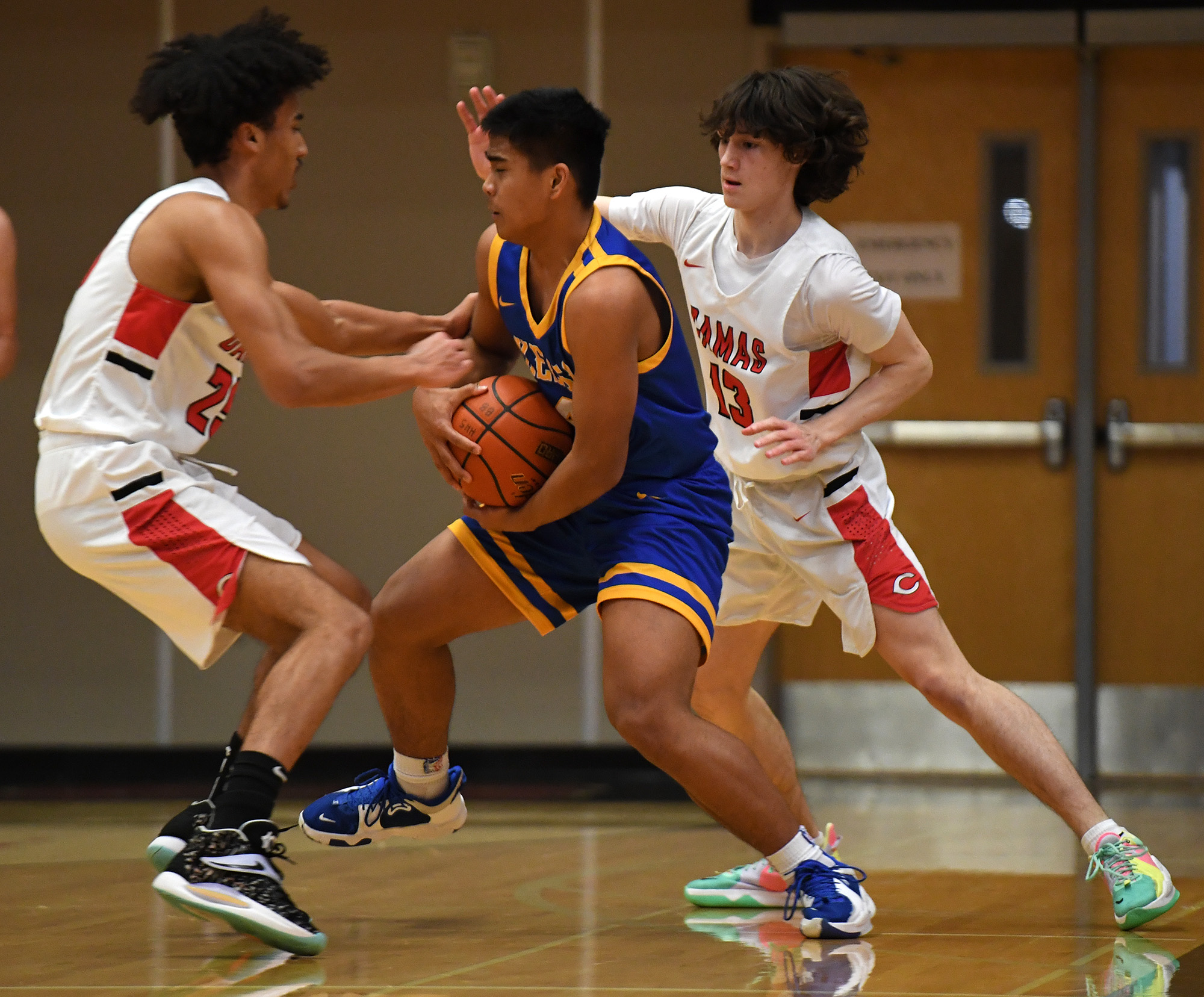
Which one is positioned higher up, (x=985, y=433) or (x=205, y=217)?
(x=205, y=217)

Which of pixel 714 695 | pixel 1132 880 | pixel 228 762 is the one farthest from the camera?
pixel 714 695

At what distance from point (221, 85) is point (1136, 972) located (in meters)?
2.41

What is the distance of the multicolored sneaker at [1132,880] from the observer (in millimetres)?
3391

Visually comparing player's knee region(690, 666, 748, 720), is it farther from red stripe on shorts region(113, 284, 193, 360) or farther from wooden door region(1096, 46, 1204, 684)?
wooden door region(1096, 46, 1204, 684)

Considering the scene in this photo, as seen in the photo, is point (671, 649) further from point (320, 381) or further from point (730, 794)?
point (320, 381)

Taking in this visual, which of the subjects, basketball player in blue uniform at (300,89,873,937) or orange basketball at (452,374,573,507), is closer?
basketball player in blue uniform at (300,89,873,937)

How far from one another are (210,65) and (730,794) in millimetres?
1768

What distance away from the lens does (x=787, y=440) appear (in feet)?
11.6

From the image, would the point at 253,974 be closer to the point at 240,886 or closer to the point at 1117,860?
the point at 240,886

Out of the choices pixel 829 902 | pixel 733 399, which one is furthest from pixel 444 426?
pixel 829 902

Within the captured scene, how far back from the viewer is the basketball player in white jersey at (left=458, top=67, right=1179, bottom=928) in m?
3.53

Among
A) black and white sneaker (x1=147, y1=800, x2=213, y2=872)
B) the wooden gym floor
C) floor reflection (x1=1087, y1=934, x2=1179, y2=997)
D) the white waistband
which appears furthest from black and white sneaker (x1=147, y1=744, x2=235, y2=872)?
floor reflection (x1=1087, y1=934, x2=1179, y2=997)

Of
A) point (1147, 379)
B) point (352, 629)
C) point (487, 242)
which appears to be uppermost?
point (487, 242)

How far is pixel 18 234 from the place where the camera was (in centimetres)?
630
